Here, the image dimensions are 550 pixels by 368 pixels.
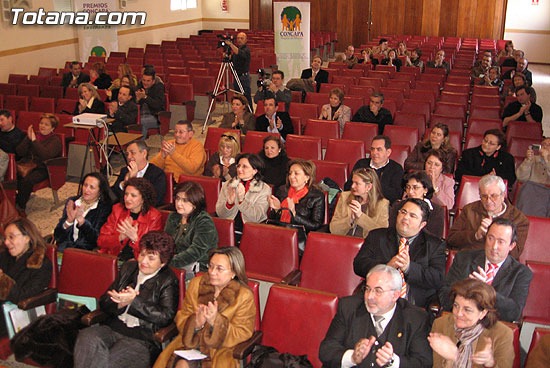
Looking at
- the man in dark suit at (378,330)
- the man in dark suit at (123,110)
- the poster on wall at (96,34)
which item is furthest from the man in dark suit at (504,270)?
the poster on wall at (96,34)

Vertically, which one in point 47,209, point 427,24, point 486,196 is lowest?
point 47,209

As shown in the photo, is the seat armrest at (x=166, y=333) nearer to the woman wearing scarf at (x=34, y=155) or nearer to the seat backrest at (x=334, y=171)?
the seat backrest at (x=334, y=171)

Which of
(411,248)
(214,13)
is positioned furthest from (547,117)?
(214,13)

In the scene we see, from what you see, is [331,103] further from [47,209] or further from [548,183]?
[47,209]

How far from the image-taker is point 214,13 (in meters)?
20.3

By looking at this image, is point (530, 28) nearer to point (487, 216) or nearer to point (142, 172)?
point (487, 216)

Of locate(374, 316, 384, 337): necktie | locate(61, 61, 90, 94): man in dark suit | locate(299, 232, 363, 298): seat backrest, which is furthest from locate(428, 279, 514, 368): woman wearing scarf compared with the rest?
locate(61, 61, 90, 94): man in dark suit

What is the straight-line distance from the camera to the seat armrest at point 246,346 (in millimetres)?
2834

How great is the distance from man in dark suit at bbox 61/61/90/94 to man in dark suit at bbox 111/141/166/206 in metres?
5.10

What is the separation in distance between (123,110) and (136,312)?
4.97m

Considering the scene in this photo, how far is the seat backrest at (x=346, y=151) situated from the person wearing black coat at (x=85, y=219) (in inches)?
95.7

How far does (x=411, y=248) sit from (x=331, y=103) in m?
4.09

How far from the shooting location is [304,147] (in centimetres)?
591

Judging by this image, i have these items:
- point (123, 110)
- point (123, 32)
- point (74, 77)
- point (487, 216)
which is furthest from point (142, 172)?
point (123, 32)
